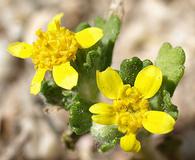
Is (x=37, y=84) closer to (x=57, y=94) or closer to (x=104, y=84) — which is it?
(x=57, y=94)

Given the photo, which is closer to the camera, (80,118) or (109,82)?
(109,82)

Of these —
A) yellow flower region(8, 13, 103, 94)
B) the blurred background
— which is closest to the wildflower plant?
yellow flower region(8, 13, 103, 94)

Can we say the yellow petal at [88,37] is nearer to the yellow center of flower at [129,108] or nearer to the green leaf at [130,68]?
the green leaf at [130,68]

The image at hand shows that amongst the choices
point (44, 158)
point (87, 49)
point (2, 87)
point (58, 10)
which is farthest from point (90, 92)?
point (58, 10)

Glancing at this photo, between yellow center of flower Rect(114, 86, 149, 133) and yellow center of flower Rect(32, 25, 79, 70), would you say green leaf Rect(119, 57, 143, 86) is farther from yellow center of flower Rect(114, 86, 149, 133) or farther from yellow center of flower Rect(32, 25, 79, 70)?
yellow center of flower Rect(32, 25, 79, 70)

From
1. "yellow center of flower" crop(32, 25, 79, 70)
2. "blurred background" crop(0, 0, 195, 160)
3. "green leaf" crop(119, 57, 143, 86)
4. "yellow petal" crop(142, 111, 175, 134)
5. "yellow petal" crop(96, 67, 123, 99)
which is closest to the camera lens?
"yellow petal" crop(142, 111, 175, 134)

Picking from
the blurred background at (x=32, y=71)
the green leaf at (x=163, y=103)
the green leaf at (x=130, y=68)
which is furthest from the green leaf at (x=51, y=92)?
the blurred background at (x=32, y=71)

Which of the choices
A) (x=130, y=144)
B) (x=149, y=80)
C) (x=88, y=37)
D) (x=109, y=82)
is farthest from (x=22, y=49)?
(x=130, y=144)
